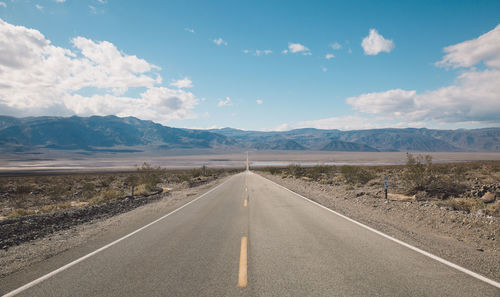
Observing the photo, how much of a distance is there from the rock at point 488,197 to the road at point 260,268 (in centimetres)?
777

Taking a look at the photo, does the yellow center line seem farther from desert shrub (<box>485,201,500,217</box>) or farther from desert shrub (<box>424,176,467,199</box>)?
desert shrub (<box>424,176,467,199</box>)

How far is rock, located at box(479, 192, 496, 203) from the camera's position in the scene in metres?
10.8

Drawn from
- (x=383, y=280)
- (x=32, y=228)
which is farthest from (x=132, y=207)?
(x=383, y=280)

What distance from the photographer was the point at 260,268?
448 cm

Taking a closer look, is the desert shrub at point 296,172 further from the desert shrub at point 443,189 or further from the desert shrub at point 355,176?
the desert shrub at point 443,189

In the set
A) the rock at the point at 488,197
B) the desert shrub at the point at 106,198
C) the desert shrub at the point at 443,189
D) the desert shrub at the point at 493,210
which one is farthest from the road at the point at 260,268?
the desert shrub at the point at 106,198

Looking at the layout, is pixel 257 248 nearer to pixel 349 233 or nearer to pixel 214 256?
pixel 214 256

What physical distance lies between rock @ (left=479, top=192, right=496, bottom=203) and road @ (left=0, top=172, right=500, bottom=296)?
7.77 meters

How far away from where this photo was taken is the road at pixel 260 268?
375cm

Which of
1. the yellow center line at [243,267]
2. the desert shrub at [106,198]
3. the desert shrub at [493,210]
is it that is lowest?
the desert shrub at [106,198]

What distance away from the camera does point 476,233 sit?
22.3 feet

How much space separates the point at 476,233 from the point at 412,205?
3973 millimetres

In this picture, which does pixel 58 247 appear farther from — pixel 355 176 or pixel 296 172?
pixel 296 172

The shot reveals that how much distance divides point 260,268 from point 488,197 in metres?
12.0
